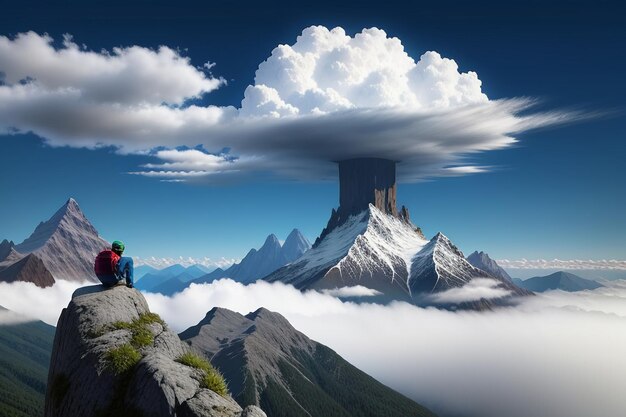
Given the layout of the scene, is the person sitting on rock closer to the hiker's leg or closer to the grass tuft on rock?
the hiker's leg

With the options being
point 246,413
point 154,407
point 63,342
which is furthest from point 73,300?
point 246,413

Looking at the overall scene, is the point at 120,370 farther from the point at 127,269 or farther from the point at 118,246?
the point at 118,246

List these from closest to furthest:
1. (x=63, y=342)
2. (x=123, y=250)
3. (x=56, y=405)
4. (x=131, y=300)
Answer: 1. (x=56, y=405)
2. (x=63, y=342)
3. (x=131, y=300)
4. (x=123, y=250)

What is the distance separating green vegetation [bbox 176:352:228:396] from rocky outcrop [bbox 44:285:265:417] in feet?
0.43

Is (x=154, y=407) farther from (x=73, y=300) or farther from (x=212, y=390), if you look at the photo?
(x=73, y=300)

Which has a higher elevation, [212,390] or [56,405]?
[212,390]

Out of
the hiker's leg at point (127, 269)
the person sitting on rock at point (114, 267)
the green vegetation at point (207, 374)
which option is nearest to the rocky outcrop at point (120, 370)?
the green vegetation at point (207, 374)

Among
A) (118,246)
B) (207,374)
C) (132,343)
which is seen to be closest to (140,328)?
(132,343)

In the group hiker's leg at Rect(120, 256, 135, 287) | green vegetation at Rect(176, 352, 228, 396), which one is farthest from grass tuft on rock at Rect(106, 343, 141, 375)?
hiker's leg at Rect(120, 256, 135, 287)

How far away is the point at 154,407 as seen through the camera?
15.9 meters

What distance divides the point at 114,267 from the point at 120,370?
8224 millimetres

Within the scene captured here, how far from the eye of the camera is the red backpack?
23.8 metres

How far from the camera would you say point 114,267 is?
24234mm

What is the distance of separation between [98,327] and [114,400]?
4.08 metres
